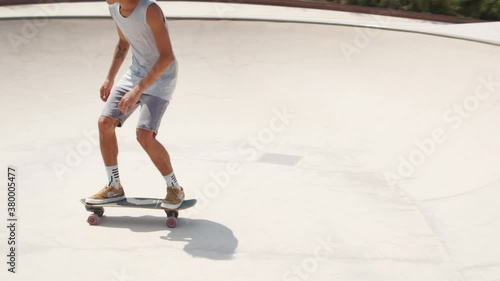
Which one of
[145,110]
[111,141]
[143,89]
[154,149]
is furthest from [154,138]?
[143,89]

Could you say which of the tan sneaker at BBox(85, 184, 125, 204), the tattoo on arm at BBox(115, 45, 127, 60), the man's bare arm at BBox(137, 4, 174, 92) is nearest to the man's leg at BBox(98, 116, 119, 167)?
the tan sneaker at BBox(85, 184, 125, 204)

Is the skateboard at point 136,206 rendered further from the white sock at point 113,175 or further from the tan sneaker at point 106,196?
the white sock at point 113,175

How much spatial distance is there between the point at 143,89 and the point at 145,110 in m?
0.28

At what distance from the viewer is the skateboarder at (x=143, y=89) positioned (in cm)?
538

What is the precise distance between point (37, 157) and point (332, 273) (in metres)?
3.65

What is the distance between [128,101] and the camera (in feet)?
17.2

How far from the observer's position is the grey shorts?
5535 mm

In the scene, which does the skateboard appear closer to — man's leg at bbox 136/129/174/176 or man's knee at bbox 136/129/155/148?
man's leg at bbox 136/129/174/176

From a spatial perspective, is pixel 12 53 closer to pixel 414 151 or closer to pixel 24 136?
pixel 24 136

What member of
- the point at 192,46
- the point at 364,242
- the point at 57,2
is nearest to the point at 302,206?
the point at 364,242

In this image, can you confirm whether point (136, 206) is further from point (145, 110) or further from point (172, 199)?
point (145, 110)

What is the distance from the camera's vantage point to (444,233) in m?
5.88

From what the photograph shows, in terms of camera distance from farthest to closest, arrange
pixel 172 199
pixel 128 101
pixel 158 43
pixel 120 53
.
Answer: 1. pixel 120 53
2. pixel 172 199
3. pixel 158 43
4. pixel 128 101

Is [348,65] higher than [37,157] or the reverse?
higher
